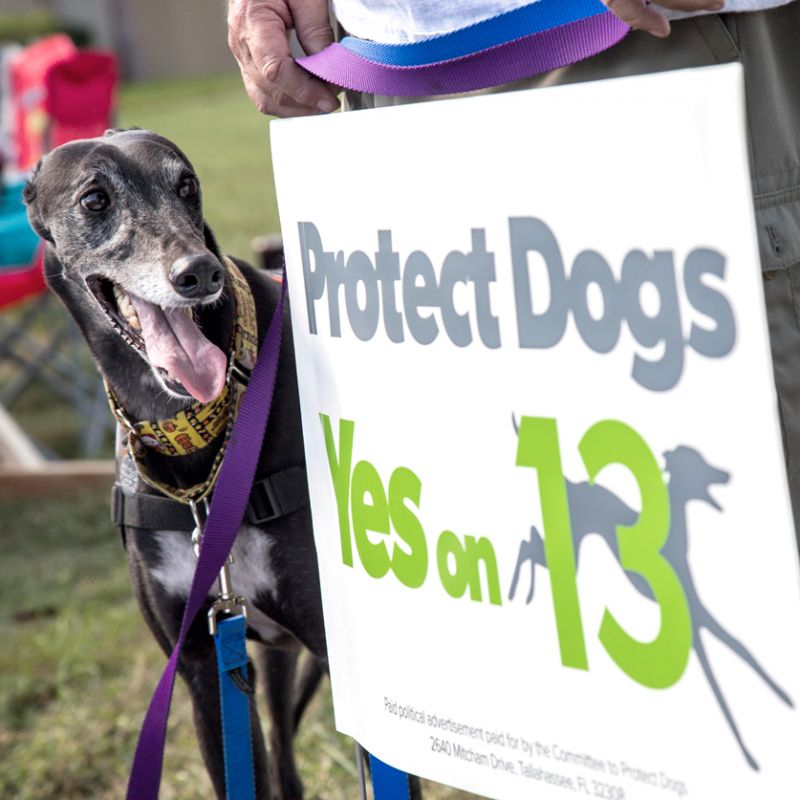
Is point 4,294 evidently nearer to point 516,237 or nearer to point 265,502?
point 265,502

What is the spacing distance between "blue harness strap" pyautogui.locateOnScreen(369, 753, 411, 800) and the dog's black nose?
68 centimetres

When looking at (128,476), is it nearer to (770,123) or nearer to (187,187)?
(187,187)

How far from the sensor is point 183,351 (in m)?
1.74

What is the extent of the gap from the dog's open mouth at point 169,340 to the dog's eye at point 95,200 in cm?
11

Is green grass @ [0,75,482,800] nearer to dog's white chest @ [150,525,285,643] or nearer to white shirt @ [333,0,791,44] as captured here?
white shirt @ [333,0,791,44]

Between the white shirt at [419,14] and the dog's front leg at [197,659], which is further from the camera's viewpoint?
the dog's front leg at [197,659]

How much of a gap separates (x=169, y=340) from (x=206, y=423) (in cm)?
14

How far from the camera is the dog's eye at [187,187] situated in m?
1.84

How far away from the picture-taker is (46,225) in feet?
6.23

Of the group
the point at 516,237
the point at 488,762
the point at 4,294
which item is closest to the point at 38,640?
the point at 4,294

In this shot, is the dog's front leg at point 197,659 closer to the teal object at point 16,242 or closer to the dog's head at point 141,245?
the dog's head at point 141,245

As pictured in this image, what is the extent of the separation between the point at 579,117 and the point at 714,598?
0.45 meters

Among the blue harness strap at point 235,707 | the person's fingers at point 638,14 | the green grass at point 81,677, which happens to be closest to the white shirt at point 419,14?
the person's fingers at point 638,14

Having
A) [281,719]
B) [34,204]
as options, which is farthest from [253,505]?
[281,719]
